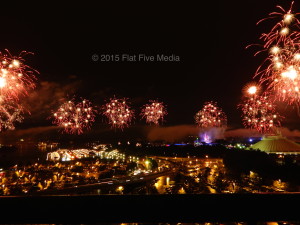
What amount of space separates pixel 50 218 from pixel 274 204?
9.32 ft

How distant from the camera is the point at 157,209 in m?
2.74

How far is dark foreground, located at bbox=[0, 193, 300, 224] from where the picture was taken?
8.96 ft

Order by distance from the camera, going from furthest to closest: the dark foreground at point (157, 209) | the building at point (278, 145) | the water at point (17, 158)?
the water at point (17, 158)
the building at point (278, 145)
the dark foreground at point (157, 209)

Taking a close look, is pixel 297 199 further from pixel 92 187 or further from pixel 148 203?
pixel 92 187

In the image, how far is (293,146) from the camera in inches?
1529

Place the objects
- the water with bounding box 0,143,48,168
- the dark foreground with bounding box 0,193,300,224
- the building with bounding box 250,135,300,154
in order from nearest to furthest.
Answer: the dark foreground with bounding box 0,193,300,224, the building with bounding box 250,135,300,154, the water with bounding box 0,143,48,168

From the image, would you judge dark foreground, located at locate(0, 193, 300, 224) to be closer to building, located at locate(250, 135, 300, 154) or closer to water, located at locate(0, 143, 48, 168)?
building, located at locate(250, 135, 300, 154)

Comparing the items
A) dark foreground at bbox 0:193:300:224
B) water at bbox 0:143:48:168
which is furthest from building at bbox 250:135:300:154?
water at bbox 0:143:48:168

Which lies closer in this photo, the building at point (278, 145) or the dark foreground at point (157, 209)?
the dark foreground at point (157, 209)

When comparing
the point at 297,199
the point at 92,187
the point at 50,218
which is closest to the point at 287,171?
the point at 92,187

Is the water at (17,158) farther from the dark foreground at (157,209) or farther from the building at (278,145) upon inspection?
the dark foreground at (157,209)

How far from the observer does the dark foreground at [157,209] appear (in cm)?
273

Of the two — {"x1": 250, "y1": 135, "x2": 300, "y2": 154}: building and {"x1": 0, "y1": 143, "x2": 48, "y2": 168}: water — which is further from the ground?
{"x1": 250, "y1": 135, "x2": 300, "y2": 154}: building

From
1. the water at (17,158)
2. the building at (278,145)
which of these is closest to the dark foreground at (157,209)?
the building at (278,145)
